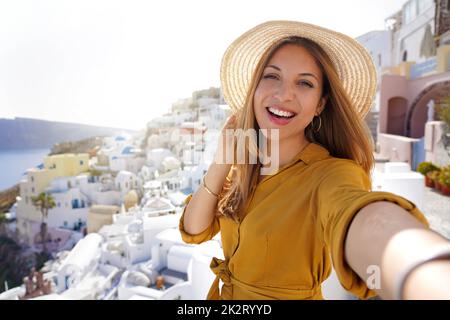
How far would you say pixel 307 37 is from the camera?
28.4 inches

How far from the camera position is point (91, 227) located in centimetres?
1010

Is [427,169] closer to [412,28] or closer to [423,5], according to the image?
[423,5]

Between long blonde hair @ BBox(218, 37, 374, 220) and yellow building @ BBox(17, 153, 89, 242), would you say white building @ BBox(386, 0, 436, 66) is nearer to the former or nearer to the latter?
long blonde hair @ BBox(218, 37, 374, 220)

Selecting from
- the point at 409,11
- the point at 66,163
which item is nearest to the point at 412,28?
the point at 409,11

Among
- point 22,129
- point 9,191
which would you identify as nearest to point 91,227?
point 9,191

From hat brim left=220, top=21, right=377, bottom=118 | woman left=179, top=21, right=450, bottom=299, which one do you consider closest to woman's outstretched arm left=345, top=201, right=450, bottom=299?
woman left=179, top=21, right=450, bottom=299

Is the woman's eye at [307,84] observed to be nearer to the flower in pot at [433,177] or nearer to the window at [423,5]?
the flower in pot at [433,177]

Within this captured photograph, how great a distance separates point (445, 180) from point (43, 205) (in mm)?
11358

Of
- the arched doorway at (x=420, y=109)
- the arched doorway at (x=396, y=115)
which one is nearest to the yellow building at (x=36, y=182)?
the arched doorway at (x=396, y=115)

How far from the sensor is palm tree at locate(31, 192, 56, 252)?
33.6 feet

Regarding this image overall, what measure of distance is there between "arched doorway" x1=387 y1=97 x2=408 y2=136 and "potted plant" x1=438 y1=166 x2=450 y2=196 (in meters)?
3.47

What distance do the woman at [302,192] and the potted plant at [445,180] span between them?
3.80 meters

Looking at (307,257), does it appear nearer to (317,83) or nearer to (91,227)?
(317,83)
